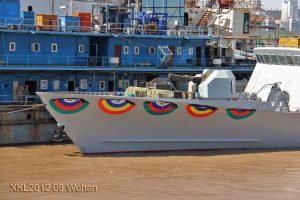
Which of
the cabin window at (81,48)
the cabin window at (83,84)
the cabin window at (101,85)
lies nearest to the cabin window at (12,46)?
the cabin window at (81,48)

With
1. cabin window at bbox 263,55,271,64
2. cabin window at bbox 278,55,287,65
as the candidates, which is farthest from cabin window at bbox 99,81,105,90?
cabin window at bbox 278,55,287,65

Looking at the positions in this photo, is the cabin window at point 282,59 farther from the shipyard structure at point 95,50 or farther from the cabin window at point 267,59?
the shipyard structure at point 95,50

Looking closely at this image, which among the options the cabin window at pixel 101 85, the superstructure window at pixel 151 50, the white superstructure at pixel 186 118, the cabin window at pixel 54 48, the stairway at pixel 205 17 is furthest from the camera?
the stairway at pixel 205 17

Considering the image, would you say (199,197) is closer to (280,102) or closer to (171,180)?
(171,180)

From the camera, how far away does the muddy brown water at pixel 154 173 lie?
17.7 metres

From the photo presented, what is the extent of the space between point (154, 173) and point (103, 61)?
9461 millimetres

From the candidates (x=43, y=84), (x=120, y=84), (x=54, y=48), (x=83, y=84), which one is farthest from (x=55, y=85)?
(x=120, y=84)

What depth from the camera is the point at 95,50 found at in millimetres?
28578

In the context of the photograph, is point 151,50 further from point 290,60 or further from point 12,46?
point 290,60

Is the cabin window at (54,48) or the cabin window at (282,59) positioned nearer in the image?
the cabin window at (282,59)

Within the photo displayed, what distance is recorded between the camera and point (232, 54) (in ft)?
110

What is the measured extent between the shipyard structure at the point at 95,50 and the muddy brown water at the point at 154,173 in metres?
3.84

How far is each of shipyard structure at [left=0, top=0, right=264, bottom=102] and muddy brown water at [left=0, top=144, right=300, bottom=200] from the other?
12.6ft

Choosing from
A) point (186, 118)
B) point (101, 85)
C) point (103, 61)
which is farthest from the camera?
point (103, 61)
